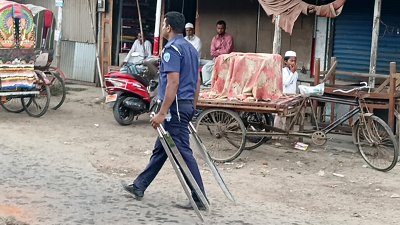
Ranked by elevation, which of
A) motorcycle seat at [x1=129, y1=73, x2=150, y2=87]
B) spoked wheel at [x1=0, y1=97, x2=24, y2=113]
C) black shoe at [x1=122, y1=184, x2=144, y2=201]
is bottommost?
black shoe at [x1=122, y1=184, x2=144, y2=201]

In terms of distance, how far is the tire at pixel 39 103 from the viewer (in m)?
11.0

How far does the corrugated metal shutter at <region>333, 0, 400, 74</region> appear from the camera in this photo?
1115 cm

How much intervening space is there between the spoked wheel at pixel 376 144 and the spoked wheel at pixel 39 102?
5851 mm

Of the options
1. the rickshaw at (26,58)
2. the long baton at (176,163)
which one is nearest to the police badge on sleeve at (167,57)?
the long baton at (176,163)

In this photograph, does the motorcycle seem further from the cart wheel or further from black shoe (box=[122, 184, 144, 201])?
black shoe (box=[122, 184, 144, 201])

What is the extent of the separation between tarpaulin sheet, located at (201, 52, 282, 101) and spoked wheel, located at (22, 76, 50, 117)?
4.00m

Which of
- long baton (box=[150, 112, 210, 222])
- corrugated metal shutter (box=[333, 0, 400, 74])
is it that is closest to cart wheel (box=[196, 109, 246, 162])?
long baton (box=[150, 112, 210, 222])

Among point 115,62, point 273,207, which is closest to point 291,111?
point 273,207

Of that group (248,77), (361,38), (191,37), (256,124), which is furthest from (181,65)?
(191,37)

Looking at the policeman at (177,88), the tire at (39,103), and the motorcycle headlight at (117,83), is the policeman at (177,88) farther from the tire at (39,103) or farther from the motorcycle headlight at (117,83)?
the tire at (39,103)

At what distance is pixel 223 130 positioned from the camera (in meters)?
8.09

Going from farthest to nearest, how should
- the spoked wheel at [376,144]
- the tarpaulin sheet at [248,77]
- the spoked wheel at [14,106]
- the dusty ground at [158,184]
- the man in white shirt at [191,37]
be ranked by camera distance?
the man in white shirt at [191,37] < the spoked wheel at [14,106] < the tarpaulin sheet at [248,77] < the spoked wheel at [376,144] < the dusty ground at [158,184]

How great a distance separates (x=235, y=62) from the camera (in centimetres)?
810

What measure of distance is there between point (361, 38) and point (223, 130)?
15.6 ft
